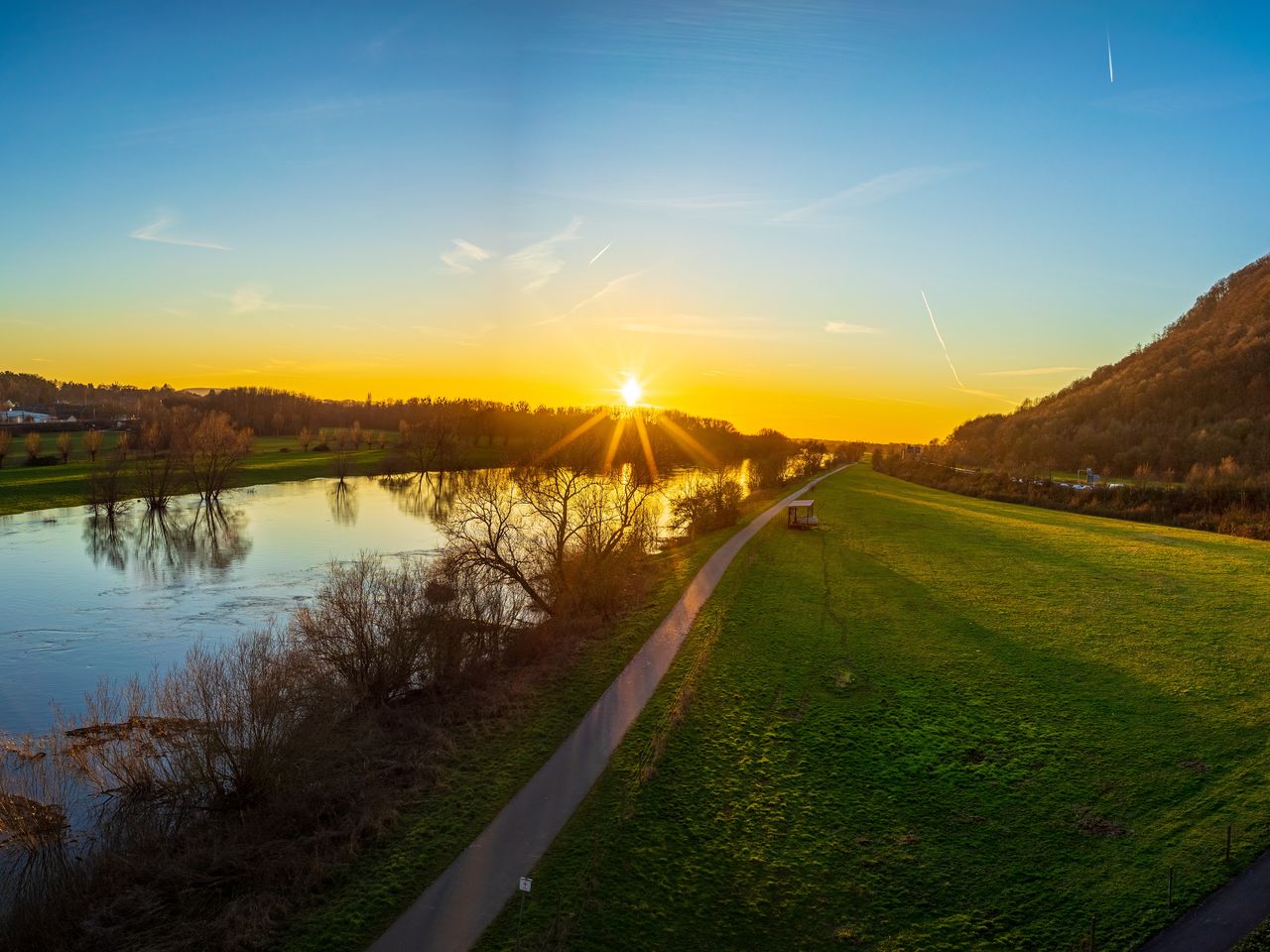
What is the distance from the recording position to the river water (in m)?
22.2

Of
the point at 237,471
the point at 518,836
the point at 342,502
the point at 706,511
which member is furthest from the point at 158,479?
the point at 518,836

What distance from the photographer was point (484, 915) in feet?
34.7

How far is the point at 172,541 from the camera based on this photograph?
150 feet

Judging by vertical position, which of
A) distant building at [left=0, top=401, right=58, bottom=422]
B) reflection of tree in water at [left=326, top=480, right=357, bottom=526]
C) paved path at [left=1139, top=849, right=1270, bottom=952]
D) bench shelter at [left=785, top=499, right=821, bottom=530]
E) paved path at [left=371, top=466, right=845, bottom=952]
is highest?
distant building at [left=0, top=401, right=58, bottom=422]

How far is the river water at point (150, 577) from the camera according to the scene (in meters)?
22.2

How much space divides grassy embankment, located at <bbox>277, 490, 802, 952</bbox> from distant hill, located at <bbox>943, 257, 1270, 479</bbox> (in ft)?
225

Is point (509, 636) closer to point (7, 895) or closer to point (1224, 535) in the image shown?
point (7, 895)

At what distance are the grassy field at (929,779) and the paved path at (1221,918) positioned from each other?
25 cm

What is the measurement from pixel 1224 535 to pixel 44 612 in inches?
2418

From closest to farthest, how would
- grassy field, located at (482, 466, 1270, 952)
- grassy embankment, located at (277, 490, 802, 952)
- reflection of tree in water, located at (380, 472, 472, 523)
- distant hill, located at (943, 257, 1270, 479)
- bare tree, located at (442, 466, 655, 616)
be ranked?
grassy embankment, located at (277, 490, 802, 952) < grassy field, located at (482, 466, 1270, 952) < bare tree, located at (442, 466, 655, 616) < reflection of tree in water, located at (380, 472, 472, 523) < distant hill, located at (943, 257, 1270, 479)

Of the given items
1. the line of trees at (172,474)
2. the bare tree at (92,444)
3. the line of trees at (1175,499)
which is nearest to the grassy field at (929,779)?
the line of trees at (1175,499)

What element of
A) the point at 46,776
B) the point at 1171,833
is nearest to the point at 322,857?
the point at 46,776

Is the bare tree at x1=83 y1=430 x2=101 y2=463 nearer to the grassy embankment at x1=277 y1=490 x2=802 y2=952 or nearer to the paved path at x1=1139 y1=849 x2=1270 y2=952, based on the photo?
the grassy embankment at x1=277 y1=490 x2=802 y2=952

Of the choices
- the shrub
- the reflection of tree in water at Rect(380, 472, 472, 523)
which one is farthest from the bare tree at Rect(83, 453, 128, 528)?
the shrub
